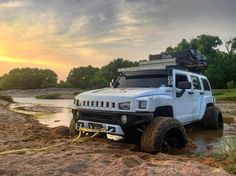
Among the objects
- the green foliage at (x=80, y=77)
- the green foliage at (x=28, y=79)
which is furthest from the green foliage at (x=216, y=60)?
the green foliage at (x=28, y=79)

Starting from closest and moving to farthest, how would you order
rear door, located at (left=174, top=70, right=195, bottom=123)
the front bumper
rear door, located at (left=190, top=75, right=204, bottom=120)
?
the front bumper < rear door, located at (left=174, top=70, right=195, bottom=123) < rear door, located at (left=190, top=75, right=204, bottom=120)

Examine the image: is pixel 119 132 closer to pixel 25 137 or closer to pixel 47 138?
pixel 47 138

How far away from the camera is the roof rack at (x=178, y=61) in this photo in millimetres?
9844

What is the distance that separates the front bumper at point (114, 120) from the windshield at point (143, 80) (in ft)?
5.20

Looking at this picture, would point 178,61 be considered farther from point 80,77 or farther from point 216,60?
point 80,77

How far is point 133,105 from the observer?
7.41 meters

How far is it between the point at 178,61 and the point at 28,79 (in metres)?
106

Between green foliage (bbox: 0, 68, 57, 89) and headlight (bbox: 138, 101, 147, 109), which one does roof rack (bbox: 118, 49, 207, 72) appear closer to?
headlight (bbox: 138, 101, 147, 109)

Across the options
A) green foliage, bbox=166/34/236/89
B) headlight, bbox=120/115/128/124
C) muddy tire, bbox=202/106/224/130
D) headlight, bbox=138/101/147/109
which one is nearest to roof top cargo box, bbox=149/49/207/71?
muddy tire, bbox=202/106/224/130

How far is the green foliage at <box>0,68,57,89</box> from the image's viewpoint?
111m

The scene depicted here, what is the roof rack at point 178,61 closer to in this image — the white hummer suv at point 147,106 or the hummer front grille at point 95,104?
the white hummer suv at point 147,106

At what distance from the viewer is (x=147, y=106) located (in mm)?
7527

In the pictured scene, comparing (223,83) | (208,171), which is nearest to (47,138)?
(208,171)

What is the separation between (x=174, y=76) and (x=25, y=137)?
4.19 m
